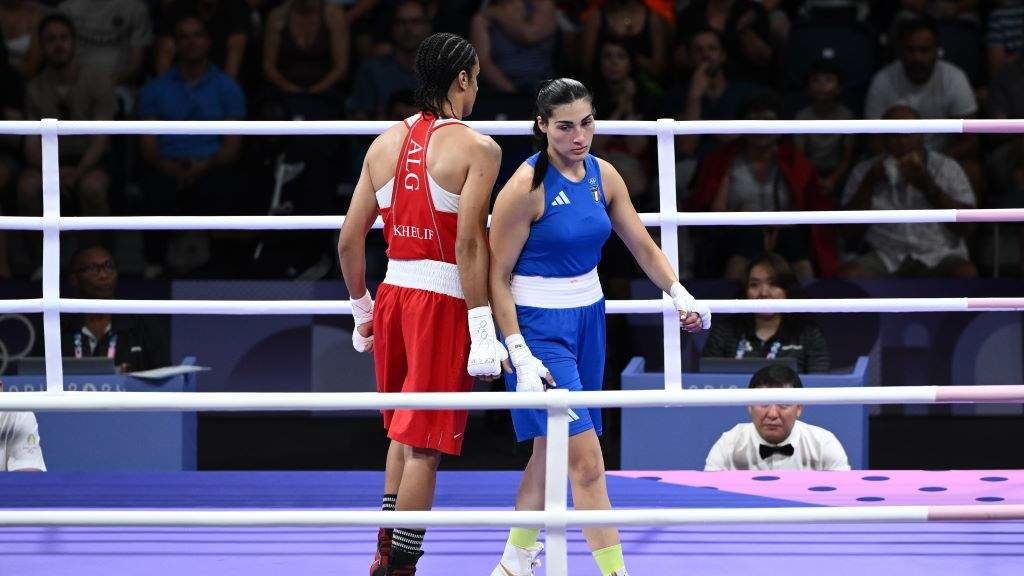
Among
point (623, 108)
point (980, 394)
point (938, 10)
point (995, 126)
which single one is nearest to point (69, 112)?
point (623, 108)

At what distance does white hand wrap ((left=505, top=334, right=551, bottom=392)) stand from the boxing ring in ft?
1.03

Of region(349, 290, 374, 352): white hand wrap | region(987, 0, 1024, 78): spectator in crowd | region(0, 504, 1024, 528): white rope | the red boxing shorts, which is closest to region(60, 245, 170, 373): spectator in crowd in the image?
region(349, 290, 374, 352): white hand wrap

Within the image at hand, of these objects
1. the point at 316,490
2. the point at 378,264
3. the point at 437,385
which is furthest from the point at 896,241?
the point at 437,385

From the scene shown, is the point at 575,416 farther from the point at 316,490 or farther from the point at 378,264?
the point at 378,264

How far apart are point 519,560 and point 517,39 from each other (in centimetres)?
487

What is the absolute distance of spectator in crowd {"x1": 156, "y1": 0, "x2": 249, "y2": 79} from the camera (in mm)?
8289

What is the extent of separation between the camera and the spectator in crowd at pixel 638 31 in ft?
26.7

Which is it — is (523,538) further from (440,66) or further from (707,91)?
(707,91)

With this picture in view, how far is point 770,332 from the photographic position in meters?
5.86

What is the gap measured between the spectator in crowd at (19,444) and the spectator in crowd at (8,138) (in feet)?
8.95

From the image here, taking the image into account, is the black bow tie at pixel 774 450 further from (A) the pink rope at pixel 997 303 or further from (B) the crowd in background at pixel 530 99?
(B) the crowd in background at pixel 530 99

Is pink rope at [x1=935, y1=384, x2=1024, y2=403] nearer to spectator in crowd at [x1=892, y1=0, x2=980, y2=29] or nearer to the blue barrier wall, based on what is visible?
the blue barrier wall

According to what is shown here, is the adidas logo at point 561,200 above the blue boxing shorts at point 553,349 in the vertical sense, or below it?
above

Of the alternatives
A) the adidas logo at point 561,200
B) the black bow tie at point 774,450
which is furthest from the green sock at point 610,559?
the black bow tie at point 774,450
